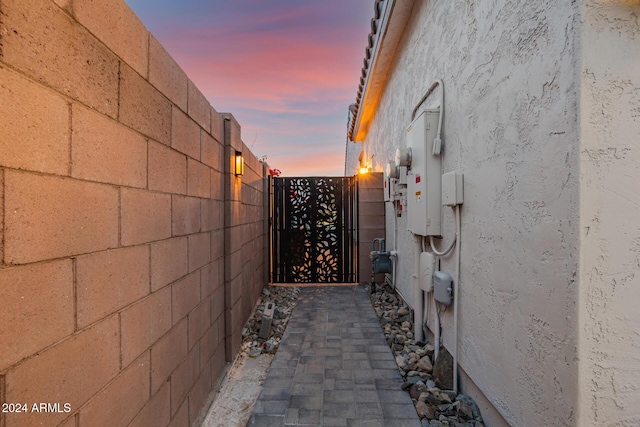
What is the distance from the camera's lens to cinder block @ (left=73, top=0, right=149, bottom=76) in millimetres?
1104

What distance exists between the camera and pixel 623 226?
1187mm

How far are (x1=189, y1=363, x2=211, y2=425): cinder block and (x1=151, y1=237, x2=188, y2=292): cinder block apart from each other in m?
0.84

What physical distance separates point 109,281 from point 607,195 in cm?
201

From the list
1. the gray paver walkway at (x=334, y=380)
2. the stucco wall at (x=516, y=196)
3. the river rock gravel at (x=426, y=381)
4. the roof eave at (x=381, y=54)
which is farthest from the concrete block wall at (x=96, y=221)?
the roof eave at (x=381, y=54)

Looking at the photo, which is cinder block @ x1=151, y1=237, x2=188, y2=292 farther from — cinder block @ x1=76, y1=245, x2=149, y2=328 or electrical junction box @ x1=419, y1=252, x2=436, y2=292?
electrical junction box @ x1=419, y1=252, x2=436, y2=292

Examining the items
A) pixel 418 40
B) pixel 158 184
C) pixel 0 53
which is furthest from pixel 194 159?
pixel 418 40

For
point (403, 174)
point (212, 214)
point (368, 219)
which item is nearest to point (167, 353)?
point (212, 214)

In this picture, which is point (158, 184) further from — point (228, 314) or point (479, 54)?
point (479, 54)

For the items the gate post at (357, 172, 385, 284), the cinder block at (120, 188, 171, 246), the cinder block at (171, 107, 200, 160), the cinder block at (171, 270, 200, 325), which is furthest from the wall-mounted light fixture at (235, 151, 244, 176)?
the gate post at (357, 172, 385, 284)

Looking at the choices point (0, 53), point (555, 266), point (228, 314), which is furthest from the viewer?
point (228, 314)

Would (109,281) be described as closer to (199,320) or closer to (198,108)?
(199,320)

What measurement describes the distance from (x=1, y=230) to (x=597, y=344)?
6.66ft

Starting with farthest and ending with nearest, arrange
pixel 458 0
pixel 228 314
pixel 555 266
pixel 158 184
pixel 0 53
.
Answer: pixel 228 314, pixel 458 0, pixel 158 184, pixel 555 266, pixel 0 53

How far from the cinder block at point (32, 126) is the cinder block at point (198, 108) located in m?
1.13
